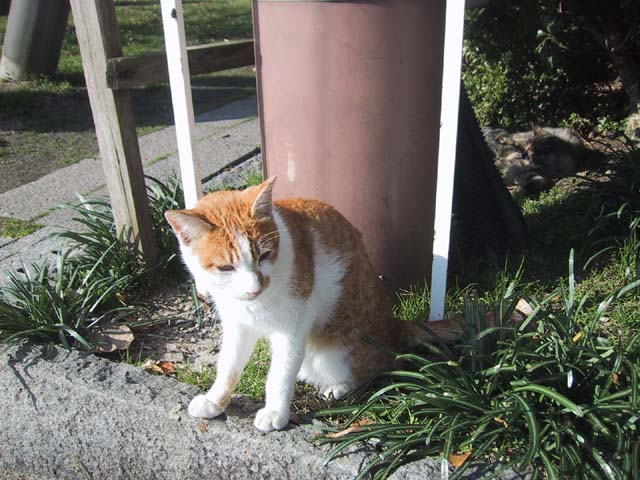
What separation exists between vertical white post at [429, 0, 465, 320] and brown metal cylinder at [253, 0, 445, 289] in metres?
0.15

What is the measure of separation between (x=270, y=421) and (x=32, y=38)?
280 inches

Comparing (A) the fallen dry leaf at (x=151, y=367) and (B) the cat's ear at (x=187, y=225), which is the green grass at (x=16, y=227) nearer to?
(A) the fallen dry leaf at (x=151, y=367)

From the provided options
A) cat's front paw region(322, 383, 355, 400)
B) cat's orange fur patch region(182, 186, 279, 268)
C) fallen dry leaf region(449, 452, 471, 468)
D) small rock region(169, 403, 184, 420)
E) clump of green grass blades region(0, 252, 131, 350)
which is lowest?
cat's front paw region(322, 383, 355, 400)

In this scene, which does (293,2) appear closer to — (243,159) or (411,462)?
(411,462)

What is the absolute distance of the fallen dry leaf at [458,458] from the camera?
2.31 meters

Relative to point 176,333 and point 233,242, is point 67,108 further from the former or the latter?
point 233,242

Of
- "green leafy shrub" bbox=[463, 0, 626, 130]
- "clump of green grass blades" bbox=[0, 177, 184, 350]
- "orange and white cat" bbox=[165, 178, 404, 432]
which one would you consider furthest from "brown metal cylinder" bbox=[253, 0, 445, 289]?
"green leafy shrub" bbox=[463, 0, 626, 130]

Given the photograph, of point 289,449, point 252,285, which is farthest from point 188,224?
point 289,449

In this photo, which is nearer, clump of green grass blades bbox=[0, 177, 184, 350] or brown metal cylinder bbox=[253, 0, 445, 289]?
brown metal cylinder bbox=[253, 0, 445, 289]

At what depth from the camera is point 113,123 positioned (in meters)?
3.31

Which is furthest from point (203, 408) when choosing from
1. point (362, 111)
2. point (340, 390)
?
point (362, 111)

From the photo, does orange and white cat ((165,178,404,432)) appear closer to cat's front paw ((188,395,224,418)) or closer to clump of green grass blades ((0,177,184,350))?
cat's front paw ((188,395,224,418))

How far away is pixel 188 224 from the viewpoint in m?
2.29

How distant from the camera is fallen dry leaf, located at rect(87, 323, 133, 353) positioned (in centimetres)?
316
